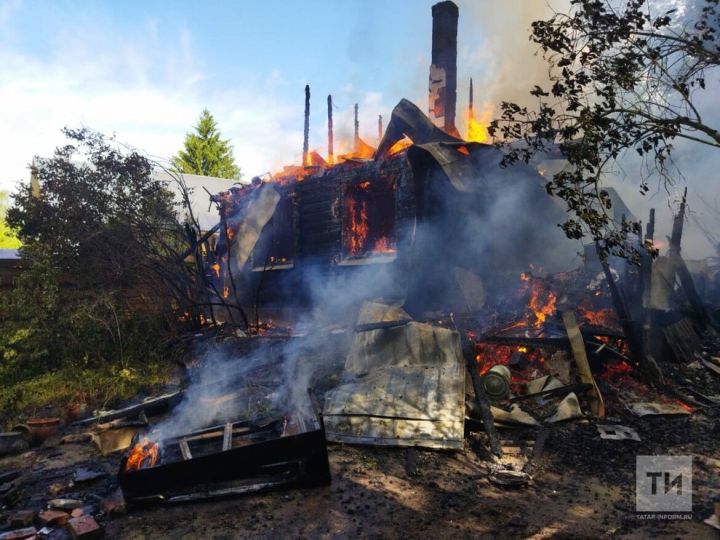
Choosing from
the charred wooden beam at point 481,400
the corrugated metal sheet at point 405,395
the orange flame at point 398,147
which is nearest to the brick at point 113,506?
the corrugated metal sheet at point 405,395

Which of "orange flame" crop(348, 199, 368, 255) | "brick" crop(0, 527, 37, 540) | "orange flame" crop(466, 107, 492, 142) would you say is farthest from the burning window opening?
"brick" crop(0, 527, 37, 540)

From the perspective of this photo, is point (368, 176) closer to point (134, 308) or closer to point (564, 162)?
point (564, 162)

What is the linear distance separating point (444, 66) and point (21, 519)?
16.2 meters

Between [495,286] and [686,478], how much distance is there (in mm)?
5359

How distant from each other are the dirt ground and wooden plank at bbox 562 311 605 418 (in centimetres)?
52

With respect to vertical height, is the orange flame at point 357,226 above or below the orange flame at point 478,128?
below

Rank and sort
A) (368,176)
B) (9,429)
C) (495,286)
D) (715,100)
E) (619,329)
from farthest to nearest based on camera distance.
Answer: (715,100) < (368,176) < (495,286) < (619,329) < (9,429)

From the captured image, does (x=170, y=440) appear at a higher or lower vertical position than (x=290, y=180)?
lower

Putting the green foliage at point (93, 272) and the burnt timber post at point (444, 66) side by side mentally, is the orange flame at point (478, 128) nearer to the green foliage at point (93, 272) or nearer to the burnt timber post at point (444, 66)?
the burnt timber post at point (444, 66)

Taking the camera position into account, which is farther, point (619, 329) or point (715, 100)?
point (715, 100)

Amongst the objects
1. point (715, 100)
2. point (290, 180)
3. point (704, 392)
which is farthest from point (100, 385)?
point (715, 100)

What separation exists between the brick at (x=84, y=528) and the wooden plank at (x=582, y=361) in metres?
6.18

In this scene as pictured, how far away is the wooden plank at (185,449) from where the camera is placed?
14.8 feet

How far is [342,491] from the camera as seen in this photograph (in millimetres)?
4453
